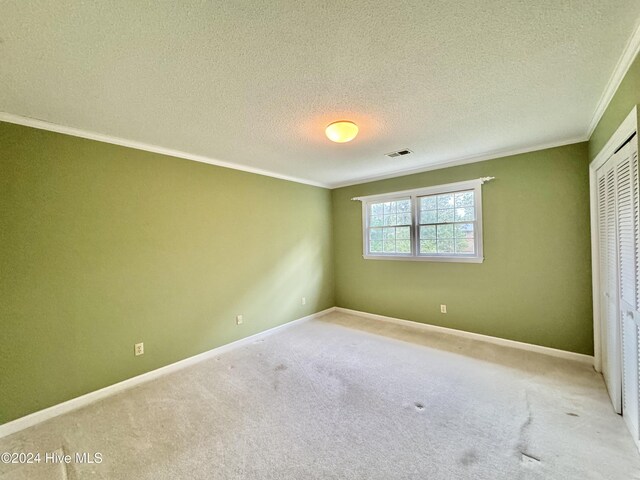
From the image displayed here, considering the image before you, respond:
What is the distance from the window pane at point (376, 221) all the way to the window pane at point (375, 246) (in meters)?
0.31

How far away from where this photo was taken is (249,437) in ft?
6.09

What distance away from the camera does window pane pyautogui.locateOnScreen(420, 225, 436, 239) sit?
3959mm

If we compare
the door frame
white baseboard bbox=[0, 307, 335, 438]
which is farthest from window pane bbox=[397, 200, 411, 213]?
white baseboard bbox=[0, 307, 335, 438]

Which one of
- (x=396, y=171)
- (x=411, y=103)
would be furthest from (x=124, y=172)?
(x=396, y=171)

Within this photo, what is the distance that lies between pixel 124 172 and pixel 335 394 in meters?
3.04

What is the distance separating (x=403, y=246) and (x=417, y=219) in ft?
1.65

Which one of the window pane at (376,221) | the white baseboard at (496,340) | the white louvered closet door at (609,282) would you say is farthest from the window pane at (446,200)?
the white baseboard at (496,340)

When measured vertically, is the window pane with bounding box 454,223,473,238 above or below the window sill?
above

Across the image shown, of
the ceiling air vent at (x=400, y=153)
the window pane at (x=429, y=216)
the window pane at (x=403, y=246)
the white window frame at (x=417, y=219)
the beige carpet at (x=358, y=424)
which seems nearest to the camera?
the beige carpet at (x=358, y=424)

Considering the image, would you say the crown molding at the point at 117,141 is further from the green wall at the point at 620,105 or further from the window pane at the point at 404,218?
the green wall at the point at 620,105

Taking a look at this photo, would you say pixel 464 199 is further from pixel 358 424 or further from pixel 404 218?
pixel 358 424

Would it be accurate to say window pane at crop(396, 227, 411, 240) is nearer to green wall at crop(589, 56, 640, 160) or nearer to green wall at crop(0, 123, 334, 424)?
green wall at crop(0, 123, 334, 424)

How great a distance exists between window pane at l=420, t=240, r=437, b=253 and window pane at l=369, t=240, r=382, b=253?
740 mm

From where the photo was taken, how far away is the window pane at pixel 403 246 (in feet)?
13.8
